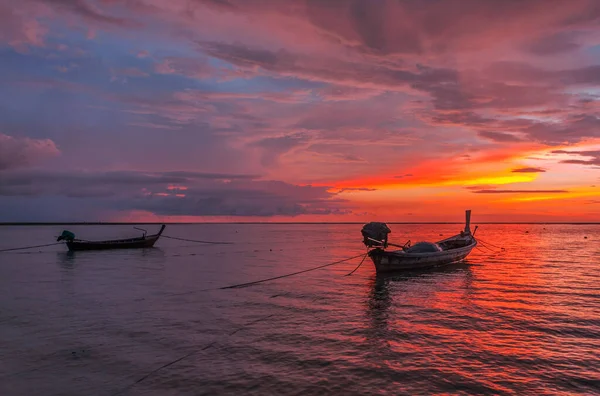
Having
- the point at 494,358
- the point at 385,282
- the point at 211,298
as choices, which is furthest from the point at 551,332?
the point at 211,298

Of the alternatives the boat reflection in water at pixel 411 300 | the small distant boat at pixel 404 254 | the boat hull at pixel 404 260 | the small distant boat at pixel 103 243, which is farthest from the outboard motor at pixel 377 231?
the small distant boat at pixel 103 243

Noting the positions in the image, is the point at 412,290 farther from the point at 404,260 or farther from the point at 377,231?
the point at 377,231

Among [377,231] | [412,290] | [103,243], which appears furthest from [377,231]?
[103,243]

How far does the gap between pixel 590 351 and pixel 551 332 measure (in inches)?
113

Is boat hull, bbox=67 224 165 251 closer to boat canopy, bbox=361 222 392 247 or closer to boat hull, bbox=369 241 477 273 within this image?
boat canopy, bbox=361 222 392 247

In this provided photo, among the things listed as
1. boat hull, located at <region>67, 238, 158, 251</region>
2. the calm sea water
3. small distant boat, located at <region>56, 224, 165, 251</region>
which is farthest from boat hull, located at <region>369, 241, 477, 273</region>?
boat hull, located at <region>67, 238, 158, 251</region>

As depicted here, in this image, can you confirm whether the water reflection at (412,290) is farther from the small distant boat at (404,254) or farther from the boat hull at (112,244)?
the boat hull at (112,244)

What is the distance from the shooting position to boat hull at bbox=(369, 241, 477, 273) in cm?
3806

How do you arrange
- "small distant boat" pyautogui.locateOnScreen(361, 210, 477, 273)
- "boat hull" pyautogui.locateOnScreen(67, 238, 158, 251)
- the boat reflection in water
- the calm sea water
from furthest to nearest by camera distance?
"boat hull" pyautogui.locateOnScreen(67, 238, 158, 251), "small distant boat" pyautogui.locateOnScreen(361, 210, 477, 273), the boat reflection in water, the calm sea water

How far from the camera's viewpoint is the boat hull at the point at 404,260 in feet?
125

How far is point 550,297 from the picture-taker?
27641 millimetres

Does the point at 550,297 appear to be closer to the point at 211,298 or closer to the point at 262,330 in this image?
the point at 262,330

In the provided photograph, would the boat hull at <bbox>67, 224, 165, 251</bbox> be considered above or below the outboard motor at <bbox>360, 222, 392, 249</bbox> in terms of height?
below

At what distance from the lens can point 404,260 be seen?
130ft
